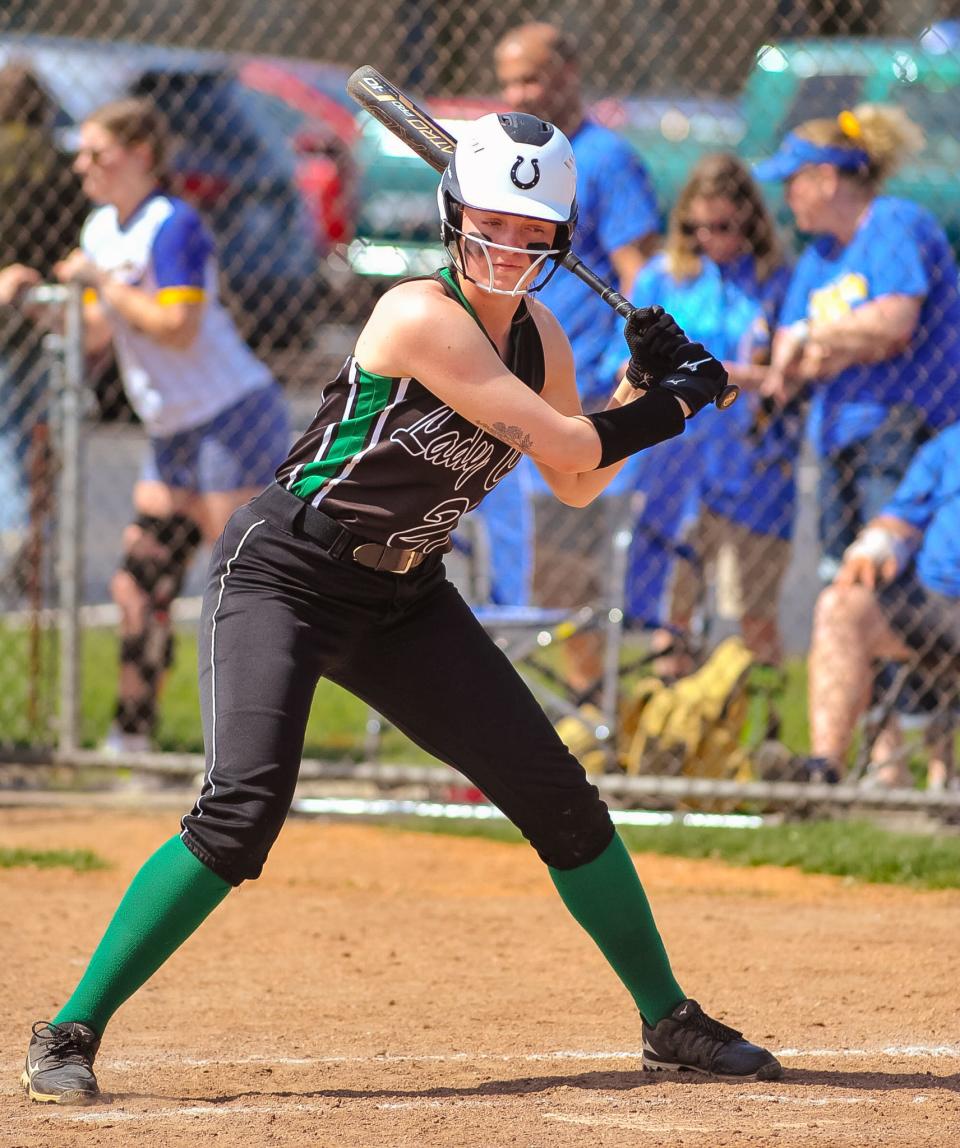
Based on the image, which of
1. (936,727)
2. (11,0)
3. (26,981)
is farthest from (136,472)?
(26,981)

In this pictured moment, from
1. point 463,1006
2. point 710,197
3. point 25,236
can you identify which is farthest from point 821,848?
point 25,236

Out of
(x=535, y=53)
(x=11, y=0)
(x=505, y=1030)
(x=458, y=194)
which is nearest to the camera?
(x=458, y=194)

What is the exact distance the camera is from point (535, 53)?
274 inches

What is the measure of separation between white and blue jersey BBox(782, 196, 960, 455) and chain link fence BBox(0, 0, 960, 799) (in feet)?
0.05

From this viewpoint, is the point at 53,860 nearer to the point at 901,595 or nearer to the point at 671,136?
the point at 901,595

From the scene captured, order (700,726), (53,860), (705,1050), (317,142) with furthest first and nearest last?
(317,142)
(700,726)
(53,860)
(705,1050)

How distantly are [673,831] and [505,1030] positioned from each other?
7.38 ft

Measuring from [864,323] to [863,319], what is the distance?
0.7 inches

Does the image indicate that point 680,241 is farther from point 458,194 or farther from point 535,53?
point 458,194

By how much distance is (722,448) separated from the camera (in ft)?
23.3

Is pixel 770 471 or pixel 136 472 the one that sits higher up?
pixel 770 471

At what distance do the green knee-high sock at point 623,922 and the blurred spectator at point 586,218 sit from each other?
3044 mm

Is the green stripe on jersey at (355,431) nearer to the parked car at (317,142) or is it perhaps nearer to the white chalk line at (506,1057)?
the white chalk line at (506,1057)

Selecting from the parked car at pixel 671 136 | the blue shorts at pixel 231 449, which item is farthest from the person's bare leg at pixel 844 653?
the parked car at pixel 671 136
